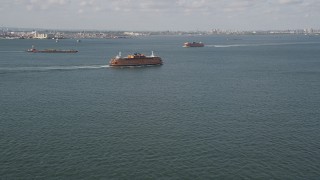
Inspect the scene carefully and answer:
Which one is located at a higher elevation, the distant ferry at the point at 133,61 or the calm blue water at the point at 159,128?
the distant ferry at the point at 133,61

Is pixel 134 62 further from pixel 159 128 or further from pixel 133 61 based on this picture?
pixel 159 128

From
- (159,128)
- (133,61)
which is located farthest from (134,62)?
(159,128)

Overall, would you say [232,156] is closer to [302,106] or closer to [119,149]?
[119,149]

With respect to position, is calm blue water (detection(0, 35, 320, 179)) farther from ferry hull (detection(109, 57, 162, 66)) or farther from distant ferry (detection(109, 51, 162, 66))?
distant ferry (detection(109, 51, 162, 66))

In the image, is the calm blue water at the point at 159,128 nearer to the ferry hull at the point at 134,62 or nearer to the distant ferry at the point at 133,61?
the ferry hull at the point at 134,62

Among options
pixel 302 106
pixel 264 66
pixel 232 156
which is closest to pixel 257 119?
pixel 302 106

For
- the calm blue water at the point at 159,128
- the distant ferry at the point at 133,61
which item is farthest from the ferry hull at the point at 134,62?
the calm blue water at the point at 159,128

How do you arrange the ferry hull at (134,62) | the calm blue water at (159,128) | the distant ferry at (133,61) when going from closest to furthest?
the calm blue water at (159,128)
the ferry hull at (134,62)
the distant ferry at (133,61)

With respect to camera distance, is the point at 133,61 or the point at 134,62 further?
the point at 134,62
